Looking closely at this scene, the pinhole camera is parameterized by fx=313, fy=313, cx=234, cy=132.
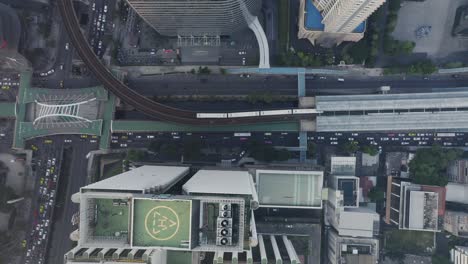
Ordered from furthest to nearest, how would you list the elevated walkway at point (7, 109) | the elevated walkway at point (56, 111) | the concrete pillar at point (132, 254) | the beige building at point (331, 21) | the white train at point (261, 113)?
the elevated walkway at point (7, 109) < the elevated walkway at point (56, 111) < the white train at point (261, 113) < the beige building at point (331, 21) < the concrete pillar at point (132, 254)

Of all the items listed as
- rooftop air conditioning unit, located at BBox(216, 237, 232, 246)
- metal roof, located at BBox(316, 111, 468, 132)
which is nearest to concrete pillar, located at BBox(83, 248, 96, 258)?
rooftop air conditioning unit, located at BBox(216, 237, 232, 246)

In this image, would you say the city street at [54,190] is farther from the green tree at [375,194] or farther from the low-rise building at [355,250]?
the green tree at [375,194]

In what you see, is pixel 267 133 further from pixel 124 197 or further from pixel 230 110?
pixel 124 197

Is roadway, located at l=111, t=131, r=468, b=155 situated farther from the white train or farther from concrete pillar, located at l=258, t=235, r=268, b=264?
concrete pillar, located at l=258, t=235, r=268, b=264

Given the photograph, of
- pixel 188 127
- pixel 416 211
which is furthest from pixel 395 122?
pixel 188 127

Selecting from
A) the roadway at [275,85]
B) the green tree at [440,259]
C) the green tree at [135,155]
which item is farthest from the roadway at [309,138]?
the green tree at [440,259]
